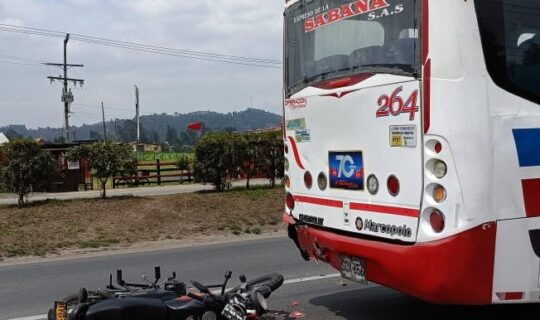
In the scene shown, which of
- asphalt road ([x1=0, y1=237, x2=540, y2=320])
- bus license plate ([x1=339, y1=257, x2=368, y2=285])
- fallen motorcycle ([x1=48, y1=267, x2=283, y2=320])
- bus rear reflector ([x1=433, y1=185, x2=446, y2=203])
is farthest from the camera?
asphalt road ([x1=0, y1=237, x2=540, y2=320])

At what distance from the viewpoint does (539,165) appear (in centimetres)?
431

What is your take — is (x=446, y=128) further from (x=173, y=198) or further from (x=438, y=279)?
(x=173, y=198)

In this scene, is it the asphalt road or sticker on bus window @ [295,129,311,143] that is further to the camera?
the asphalt road

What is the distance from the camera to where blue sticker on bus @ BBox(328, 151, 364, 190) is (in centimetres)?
510

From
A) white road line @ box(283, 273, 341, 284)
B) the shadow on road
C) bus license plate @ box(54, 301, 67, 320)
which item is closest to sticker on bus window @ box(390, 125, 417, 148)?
the shadow on road

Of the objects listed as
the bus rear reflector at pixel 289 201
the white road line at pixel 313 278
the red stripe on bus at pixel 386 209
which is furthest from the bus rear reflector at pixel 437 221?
the white road line at pixel 313 278

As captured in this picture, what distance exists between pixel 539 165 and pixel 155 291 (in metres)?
3.16

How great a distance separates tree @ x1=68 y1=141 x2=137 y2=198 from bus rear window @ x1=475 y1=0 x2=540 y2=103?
13.3 metres

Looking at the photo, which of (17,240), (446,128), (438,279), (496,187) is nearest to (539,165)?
(496,187)

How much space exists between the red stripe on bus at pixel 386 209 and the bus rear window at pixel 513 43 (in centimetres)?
110

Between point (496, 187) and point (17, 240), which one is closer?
point (496, 187)

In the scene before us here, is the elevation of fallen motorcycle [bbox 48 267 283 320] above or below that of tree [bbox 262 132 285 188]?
below

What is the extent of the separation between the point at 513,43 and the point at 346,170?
1.68 metres

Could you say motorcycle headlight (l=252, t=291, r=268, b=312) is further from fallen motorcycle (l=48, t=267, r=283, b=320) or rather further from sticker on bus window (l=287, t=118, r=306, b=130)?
sticker on bus window (l=287, t=118, r=306, b=130)
